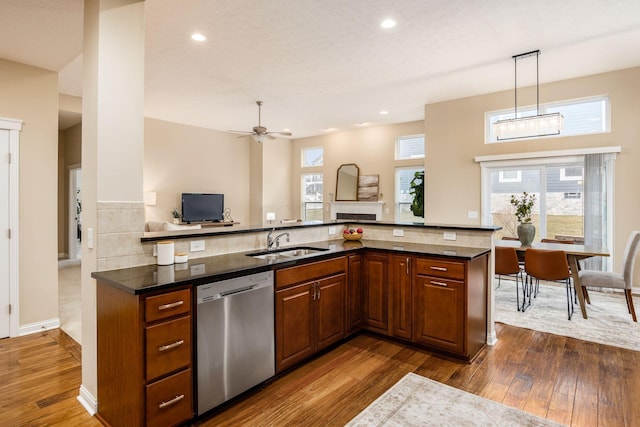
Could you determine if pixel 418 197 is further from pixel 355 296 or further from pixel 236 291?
pixel 236 291

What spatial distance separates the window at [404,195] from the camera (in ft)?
27.1

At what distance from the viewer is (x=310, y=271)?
2871 millimetres

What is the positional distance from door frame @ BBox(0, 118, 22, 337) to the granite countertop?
228 cm

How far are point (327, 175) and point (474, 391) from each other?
7485 millimetres

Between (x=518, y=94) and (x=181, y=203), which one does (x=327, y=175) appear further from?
(x=518, y=94)

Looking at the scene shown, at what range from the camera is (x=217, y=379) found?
2195 mm

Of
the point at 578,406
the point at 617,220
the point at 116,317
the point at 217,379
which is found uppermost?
the point at 617,220

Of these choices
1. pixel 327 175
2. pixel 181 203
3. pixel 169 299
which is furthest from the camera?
pixel 327 175

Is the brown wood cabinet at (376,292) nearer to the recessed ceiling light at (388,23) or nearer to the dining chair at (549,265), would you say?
the dining chair at (549,265)

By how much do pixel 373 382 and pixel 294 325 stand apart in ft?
2.42

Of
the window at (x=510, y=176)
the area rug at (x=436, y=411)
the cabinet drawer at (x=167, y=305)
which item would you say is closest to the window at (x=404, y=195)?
the window at (x=510, y=176)

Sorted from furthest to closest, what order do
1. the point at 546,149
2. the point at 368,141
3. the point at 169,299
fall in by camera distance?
1. the point at 368,141
2. the point at 546,149
3. the point at 169,299

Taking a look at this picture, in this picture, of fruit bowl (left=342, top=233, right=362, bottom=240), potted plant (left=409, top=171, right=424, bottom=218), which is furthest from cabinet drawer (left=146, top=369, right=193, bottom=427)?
potted plant (left=409, top=171, right=424, bottom=218)

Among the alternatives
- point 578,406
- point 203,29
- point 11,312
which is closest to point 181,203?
point 11,312
